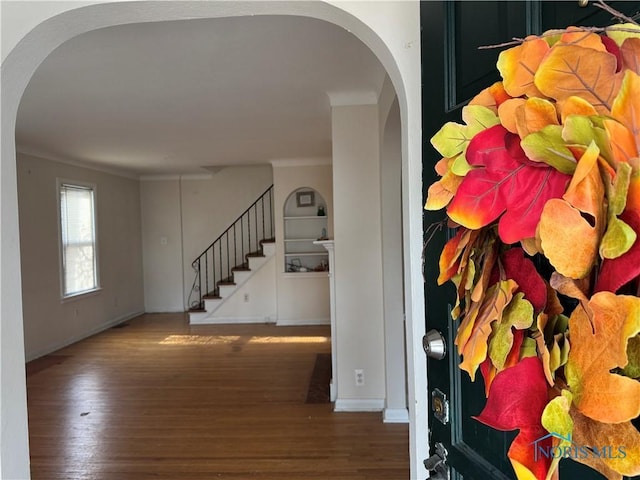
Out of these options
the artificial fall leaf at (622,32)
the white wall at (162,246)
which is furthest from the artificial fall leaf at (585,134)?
the white wall at (162,246)

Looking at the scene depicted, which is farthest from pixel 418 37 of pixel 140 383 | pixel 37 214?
pixel 37 214

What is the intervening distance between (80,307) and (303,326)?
3428 millimetres

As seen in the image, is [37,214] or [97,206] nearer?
[37,214]

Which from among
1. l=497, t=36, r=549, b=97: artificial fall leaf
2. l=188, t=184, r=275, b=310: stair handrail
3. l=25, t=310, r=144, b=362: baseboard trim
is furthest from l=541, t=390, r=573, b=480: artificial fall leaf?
l=188, t=184, r=275, b=310: stair handrail

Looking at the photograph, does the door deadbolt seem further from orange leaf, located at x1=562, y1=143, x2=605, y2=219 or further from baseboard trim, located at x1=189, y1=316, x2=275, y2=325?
baseboard trim, located at x1=189, y1=316, x2=275, y2=325

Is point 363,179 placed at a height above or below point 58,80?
below

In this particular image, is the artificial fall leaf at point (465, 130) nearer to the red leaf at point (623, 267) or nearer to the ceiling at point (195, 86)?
the red leaf at point (623, 267)

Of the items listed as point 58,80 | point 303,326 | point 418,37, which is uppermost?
point 58,80

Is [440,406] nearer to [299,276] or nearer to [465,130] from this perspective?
[465,130]

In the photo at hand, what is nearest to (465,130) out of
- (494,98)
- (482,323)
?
(494,98)

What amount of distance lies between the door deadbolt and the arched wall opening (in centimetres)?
20

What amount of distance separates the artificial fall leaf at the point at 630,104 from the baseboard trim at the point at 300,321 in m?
6.38

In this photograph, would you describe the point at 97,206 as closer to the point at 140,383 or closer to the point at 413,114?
the point at 140,383

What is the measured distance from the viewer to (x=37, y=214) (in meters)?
5.04
